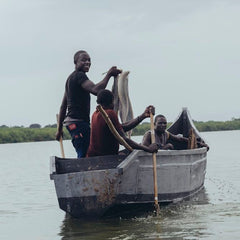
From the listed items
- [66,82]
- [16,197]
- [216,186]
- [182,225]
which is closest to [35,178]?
[16,197]

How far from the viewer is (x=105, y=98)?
30.3 feet

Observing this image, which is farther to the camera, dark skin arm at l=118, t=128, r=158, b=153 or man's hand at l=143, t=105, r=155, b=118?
man's hand at l=143, t=105, r=155, b=118

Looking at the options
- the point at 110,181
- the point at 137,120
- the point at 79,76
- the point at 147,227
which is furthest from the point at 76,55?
the point at 147,227

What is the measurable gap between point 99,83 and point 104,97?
23 centimetres

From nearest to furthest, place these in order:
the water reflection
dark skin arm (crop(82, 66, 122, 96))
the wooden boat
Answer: the water reflection → the wooden boat → dark skin arm (crop(82, 66, 122, 96))

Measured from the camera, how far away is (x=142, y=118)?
9766mm

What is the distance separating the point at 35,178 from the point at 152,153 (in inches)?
459

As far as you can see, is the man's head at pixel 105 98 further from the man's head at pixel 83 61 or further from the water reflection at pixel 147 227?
the water reflection at pixel 147 227

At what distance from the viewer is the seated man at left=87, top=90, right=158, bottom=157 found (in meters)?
9.20

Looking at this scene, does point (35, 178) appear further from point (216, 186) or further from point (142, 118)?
point (142, 118)

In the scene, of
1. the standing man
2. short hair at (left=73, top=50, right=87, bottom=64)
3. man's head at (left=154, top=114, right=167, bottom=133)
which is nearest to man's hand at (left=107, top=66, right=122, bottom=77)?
the standing man

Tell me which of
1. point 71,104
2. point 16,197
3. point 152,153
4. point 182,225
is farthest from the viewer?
point 16,197

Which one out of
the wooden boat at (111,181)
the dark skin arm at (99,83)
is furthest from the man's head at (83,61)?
the wooden boat at (111,181)

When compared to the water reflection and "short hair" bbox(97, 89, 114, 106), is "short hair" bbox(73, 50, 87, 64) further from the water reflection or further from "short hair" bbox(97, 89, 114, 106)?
the water reflection
